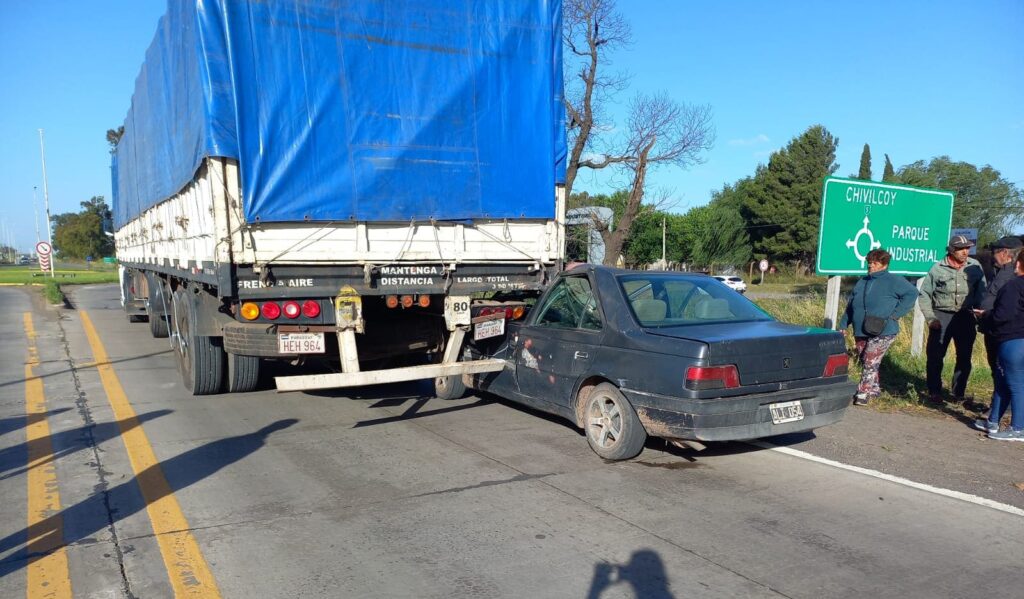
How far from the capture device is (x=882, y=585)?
3508mm

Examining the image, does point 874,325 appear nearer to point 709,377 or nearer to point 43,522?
point 709,377

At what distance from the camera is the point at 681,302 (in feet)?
19.7

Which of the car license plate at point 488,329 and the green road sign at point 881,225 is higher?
the green road sign at point 881,225

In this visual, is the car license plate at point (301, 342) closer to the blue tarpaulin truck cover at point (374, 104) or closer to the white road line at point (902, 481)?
the blue tarpaulin truck cover at point (374, 104)

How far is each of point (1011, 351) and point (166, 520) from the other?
662 centimetres

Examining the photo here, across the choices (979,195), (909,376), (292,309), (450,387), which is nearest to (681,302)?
(450,387)

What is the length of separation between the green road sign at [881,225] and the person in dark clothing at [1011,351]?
268 centimetres

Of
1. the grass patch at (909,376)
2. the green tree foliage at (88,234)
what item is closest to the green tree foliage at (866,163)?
the grass patch at (909,376)

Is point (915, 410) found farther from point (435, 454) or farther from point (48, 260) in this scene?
point (48, 260)

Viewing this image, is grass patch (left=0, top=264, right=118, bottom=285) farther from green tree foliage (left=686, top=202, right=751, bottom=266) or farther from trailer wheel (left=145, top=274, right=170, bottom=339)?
green tree foliage (left=686, top=202, right=751, bottom=266)

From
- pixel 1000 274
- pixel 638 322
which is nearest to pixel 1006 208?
pixel 1000 274

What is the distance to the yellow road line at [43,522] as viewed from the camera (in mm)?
3512

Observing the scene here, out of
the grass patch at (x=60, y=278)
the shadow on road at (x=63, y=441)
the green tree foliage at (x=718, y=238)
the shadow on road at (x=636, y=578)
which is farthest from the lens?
the green tree foliage at (x=718, y=238)

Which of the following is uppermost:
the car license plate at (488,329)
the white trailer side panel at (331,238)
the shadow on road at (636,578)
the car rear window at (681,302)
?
the white trailer side panel at (331,238)
